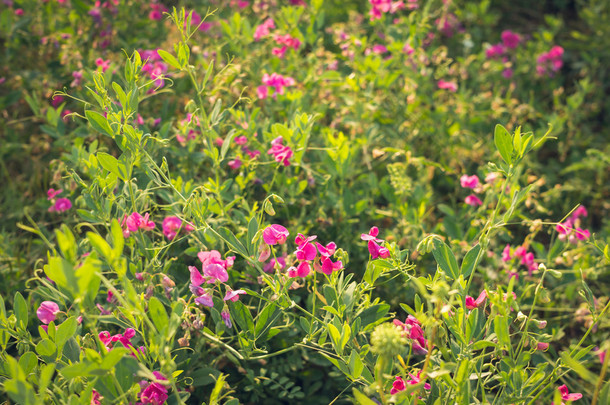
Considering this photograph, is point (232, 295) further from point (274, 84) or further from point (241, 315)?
point (274, 84)

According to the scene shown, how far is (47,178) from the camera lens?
2352mm

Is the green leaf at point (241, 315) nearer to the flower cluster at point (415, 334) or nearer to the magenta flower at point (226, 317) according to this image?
the magenta flower at point (226, 317)

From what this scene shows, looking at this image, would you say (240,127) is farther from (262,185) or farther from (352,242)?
(352,242)

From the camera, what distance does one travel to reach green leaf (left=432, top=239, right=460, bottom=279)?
1.27 meters

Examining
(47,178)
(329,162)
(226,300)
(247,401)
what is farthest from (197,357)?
(47,178)

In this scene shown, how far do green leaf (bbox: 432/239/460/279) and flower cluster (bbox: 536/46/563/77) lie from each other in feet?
6.73

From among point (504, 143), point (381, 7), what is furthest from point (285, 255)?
point (381, 7)

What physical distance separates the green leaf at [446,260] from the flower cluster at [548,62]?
80.8 inches

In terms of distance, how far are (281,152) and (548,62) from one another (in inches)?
77.0

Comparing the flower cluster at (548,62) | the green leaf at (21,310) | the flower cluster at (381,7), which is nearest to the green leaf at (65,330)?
the green leaf at (21,310)

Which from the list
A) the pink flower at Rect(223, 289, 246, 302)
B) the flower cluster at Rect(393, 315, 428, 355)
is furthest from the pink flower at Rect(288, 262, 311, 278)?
the flower cluster at Rect(393, 315, 428, 355)

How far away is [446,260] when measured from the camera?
1277mm

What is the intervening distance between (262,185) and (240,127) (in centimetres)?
23

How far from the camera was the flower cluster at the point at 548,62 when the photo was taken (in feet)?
9.46
